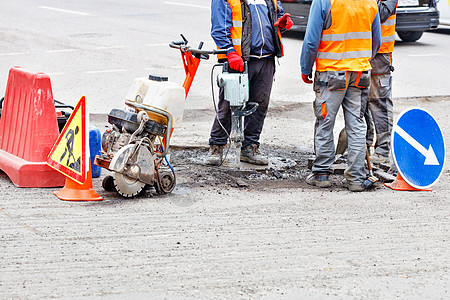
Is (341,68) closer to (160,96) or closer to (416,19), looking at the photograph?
(160,96)

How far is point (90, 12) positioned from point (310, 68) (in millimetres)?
12980

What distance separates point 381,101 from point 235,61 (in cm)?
→ 185

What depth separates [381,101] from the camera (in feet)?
25.1

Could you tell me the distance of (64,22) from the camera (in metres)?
16.9

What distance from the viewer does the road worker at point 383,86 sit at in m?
7.52

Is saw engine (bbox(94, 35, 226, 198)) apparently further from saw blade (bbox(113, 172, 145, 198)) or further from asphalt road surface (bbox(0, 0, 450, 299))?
asphalt road surface (bbox(0, 0, 450, 299))

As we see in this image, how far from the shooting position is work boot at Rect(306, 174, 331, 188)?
668cm

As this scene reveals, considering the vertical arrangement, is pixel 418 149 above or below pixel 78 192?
above

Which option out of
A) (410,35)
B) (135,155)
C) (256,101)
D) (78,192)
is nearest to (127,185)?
(135,155)

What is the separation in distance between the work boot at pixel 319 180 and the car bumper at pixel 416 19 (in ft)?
30.9

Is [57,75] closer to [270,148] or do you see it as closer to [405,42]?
[270,148]

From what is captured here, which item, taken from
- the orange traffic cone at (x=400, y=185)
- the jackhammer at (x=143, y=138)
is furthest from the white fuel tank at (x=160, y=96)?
the orange traffic cone at (x=400, y=185)

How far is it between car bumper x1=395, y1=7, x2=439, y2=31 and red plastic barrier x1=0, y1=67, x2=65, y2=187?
34.7 feet

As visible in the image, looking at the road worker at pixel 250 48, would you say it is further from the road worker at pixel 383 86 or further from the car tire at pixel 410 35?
the car tire at pixel 410 35
